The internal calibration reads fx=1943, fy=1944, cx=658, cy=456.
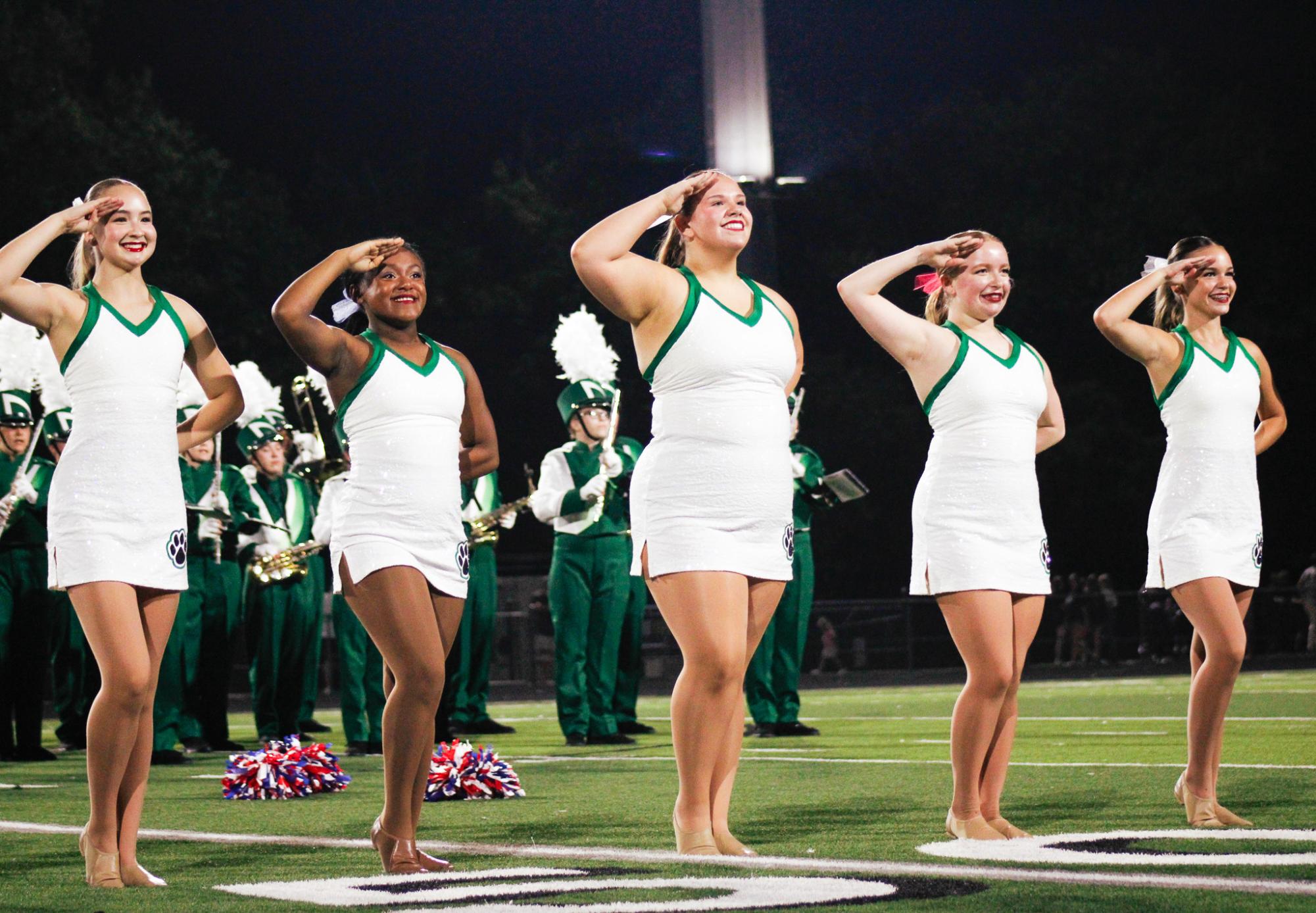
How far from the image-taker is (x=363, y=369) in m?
5.86

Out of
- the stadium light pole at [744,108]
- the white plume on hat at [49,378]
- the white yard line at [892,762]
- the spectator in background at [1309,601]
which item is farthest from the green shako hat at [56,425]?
the spectator in background at [1309,601]

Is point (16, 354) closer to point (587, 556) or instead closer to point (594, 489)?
point (594, 489)

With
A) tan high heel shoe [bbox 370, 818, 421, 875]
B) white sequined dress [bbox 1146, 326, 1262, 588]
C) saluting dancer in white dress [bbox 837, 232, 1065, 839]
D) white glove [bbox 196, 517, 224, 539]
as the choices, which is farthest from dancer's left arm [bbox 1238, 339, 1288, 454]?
white glove [bbox 196, 517, 224, 539]

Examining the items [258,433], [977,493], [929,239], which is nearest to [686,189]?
[977,493]

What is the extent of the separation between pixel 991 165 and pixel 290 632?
26.9 m

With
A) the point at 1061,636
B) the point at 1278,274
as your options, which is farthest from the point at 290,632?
the point at 1278,274

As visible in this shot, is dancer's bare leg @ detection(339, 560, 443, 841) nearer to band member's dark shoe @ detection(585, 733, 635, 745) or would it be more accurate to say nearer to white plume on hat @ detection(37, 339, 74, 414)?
band member's dark shoe @ detection(585, 733, 635, 745)

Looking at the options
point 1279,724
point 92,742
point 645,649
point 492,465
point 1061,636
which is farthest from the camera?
point 1061,636

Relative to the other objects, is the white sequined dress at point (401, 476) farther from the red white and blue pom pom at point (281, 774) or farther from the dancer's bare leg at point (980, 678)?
the red white and blue pom pom at point (281, 774)

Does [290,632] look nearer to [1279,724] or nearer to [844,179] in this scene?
[1279,724]

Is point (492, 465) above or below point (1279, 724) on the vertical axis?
above

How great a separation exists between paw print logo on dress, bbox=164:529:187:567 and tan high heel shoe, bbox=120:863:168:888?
0.87 meters

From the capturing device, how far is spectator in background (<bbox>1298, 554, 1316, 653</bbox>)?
26219 millimetres

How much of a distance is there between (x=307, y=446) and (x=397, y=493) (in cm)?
748
